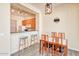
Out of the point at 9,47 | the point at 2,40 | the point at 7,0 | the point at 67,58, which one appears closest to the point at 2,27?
the point at 2,40

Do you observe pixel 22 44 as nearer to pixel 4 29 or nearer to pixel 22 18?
pixel 4 29

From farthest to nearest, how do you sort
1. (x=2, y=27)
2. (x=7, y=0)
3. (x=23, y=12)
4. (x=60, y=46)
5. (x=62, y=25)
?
(x=23, y=12) < (x=62, y=25) < (x=2, y=27) < (x=60, y=46) < (x=7, y=0)

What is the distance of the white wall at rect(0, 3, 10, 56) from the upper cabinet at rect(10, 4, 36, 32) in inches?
28.3

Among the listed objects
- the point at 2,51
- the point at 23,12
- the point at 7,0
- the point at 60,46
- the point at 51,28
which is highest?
the point at 23,12

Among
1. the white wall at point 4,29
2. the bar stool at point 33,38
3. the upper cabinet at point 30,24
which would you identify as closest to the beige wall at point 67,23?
the bar stool at point 33,38

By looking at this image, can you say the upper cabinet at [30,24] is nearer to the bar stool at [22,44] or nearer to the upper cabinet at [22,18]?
→ the upper cabinet at [22,18]

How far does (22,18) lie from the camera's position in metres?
6.59

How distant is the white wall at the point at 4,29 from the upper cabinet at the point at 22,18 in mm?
719

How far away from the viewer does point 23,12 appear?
6.57 m

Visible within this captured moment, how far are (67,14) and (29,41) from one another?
2.44 m

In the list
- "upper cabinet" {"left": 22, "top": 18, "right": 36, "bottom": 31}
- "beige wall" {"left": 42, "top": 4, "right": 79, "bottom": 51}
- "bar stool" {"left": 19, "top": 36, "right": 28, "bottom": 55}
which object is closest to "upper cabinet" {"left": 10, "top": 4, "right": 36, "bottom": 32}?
"upper cabinet" {"left": 22, "top": 18, "right": 36, "bottom": 31}

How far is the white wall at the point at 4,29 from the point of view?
14.4ft

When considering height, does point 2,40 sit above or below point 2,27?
below

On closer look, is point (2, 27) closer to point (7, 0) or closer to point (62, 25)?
point (7, 0)
